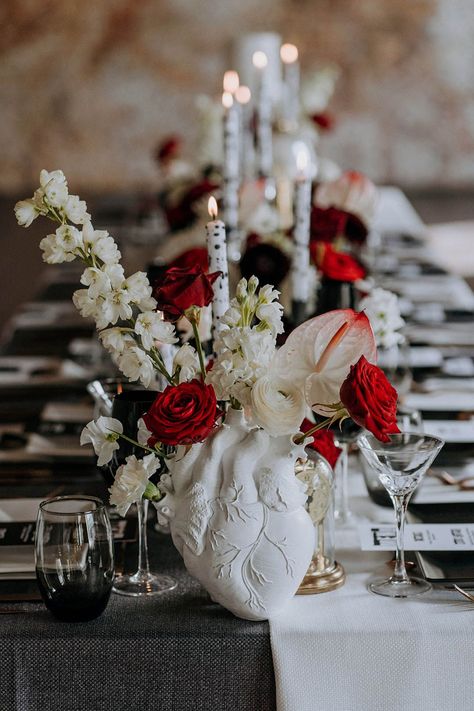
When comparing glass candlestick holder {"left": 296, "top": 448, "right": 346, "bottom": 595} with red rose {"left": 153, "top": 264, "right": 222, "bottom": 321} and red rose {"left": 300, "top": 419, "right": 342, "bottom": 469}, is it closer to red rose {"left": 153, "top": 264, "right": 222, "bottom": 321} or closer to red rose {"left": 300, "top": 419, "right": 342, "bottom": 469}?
red rose {"left": 300, "top": 419, "right": 342, "bottom": 469}

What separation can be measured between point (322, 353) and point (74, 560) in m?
0.37

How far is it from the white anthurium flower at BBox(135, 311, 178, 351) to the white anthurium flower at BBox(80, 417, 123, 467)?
0.12 metres

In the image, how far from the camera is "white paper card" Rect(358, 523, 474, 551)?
1.39 meters

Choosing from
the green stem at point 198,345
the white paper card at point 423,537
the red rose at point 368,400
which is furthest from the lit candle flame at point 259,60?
the red rose at point 368,400

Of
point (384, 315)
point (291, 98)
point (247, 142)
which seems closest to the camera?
point (384, 315)

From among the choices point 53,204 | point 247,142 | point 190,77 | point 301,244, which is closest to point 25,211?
point 53,204

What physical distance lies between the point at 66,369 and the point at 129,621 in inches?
58.2

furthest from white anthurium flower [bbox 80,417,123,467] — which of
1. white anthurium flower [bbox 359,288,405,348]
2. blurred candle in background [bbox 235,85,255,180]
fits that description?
blurred candle in background [bbox 235,85,255,180]

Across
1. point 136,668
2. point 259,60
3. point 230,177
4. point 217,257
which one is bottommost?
point 136,668

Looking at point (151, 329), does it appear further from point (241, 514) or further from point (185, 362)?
point (241, 514)

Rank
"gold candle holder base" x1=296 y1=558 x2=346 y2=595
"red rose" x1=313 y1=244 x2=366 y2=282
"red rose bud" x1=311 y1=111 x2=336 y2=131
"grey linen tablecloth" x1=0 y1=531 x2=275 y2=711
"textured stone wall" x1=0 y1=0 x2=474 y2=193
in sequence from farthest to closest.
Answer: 1. "textured stone wall" x1=0 y1=0 x2=474 y2=193
2. "red rose bud" x1=311 y1=111 x2=336 y2=131
3. "red rose" x1=313 y1=244 x2=366 y2=282
4. "gold candle holder base" x1=296 y1=558 x2=346 y2=595
5. "grey linen tablecloth" x1=0 y1=531 x2=275 y2=711

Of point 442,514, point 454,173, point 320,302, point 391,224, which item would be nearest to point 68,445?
point 320,302

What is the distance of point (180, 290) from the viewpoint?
116 centimetres

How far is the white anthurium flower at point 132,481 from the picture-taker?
118 centimetres
